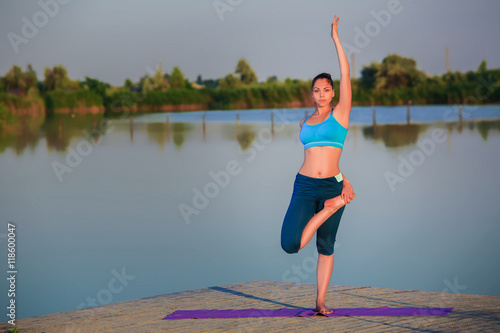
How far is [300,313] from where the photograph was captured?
17.5 feet

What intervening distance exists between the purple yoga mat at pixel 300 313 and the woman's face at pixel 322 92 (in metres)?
1.58

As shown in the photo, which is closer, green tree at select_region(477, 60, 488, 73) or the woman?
the woman

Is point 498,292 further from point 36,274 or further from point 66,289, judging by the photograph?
point 36,274

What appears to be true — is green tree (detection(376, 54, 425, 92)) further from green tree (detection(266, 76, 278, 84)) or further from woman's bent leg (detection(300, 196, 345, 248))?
woman's bent leg (detection(300, 196, 345, 248))

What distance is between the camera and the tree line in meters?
57.1

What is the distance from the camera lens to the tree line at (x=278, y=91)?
187 feet

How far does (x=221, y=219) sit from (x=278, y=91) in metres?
45.4

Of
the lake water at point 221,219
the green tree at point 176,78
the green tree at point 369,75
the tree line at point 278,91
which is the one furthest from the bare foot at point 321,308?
the green tree at point 176,78

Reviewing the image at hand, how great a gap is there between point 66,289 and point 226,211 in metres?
6.76

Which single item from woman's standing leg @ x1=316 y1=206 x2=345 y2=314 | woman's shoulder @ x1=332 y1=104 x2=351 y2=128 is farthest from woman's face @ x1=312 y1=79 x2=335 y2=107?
woman's standing leg @ x1=316 y1=206 x2=345 y2=314

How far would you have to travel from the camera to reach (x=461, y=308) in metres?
5.46

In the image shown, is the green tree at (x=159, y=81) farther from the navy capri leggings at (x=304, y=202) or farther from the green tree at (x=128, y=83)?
the navy capri leggings at (x=304, y=202)

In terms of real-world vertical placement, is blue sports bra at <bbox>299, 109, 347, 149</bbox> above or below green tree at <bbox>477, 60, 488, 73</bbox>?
below

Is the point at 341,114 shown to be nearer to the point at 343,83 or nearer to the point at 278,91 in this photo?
the point at 343,83
